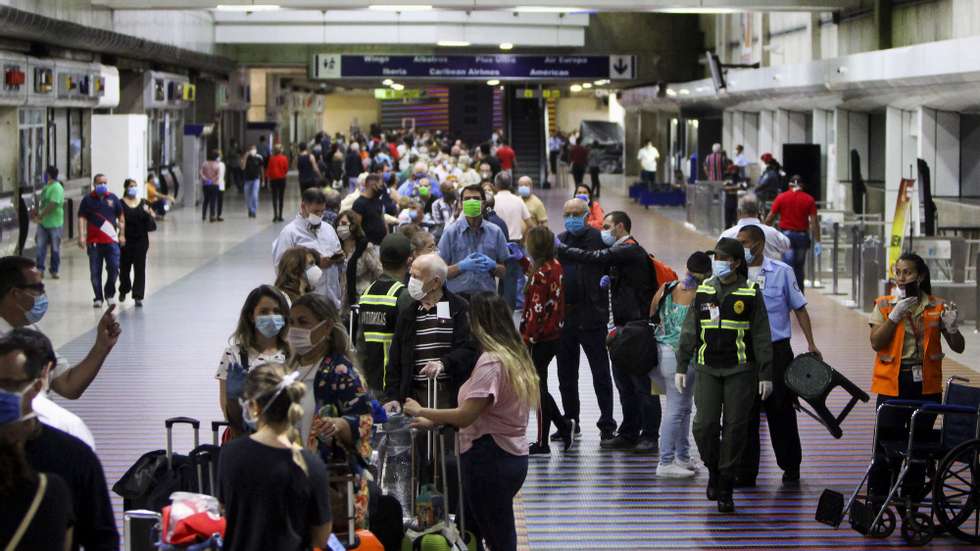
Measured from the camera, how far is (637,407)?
10844 mm

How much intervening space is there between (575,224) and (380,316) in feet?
8.77

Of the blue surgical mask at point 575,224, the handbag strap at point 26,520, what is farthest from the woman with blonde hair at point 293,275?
the handbag strap at point 26,520

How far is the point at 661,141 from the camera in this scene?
4944 centimetres

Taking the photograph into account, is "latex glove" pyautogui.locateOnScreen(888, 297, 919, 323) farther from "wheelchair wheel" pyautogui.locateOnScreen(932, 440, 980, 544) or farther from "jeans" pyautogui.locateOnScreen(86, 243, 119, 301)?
"jeans" pyautogui.locateOnScreen(86, 243, 119, 301)

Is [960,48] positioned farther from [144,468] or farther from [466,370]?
[144,468]

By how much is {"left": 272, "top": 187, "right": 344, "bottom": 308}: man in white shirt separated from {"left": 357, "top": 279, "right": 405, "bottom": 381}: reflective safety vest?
3.35m

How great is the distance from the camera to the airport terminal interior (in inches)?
237

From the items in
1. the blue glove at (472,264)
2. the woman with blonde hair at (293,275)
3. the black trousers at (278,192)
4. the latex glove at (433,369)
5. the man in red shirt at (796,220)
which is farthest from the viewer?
the black trousers at (278,192)

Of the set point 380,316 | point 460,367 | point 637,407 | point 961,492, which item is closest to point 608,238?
point 637,407

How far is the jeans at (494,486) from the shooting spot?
6.86m

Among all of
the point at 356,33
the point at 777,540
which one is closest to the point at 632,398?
the point at 777,540

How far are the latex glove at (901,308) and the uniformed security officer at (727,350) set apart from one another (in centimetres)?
69

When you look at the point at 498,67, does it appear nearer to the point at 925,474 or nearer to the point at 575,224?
the point at 575,224

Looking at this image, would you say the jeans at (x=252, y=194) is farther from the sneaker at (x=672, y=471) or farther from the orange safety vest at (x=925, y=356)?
the orange safety vest at (x=925, y=356)
